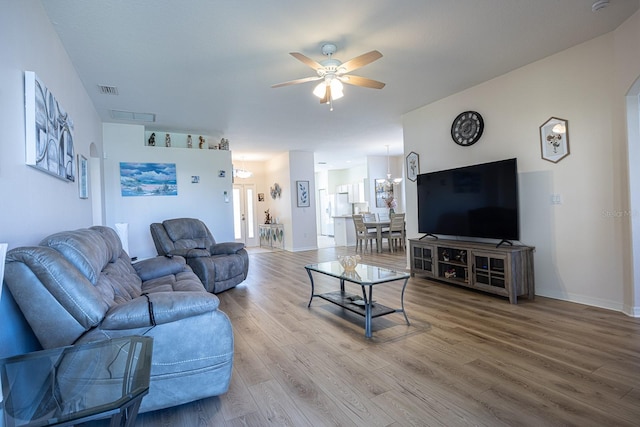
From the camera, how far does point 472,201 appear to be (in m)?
3.96

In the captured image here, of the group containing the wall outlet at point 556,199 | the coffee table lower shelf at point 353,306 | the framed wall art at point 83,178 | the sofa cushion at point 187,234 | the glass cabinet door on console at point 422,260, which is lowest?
the coffee table lower shelf at point 353,306

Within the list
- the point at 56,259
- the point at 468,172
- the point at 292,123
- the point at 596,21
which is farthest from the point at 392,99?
the point at 56,259

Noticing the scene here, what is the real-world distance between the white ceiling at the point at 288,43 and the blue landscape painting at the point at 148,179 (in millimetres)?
917

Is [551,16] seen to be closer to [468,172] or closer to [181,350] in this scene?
[468,172]

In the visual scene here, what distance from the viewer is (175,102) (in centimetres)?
429

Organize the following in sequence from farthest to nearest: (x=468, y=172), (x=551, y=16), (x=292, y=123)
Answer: (x=292, y=123) < (x=468, y=172) < (x=551, y=16)

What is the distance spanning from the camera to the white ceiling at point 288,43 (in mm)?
2406

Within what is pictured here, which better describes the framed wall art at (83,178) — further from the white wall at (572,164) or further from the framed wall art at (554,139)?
the framed wall art at (554,139)

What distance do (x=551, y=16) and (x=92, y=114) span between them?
527 centimetres

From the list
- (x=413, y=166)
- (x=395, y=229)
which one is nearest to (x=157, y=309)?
(x=413, y=166)

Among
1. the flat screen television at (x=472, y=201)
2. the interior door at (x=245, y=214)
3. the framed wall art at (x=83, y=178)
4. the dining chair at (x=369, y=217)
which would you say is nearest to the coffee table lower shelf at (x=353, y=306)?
the flat screen television at (x=472, y=201)

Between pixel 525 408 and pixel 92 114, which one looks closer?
pixel 525 408

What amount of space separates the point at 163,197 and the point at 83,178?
2.07m

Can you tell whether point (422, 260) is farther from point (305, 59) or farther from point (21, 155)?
point (21, 155)
